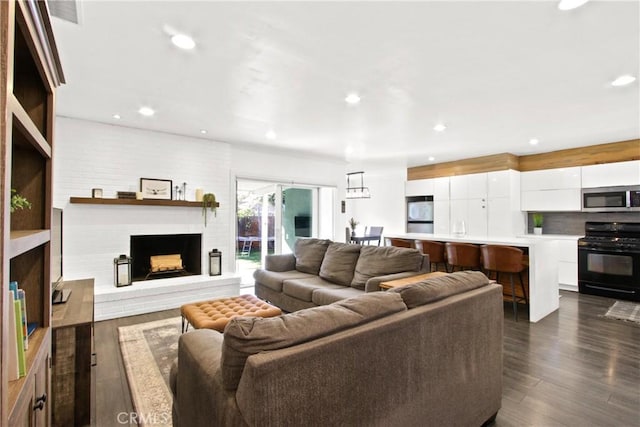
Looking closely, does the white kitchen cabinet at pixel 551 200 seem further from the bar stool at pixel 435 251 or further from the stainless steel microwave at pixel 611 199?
the bar stool at pixel 435 251

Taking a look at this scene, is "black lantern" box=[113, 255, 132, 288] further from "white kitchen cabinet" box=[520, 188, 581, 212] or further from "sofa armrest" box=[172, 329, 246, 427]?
"white kitchen cabinet" box=[520, 188, 581, 212]

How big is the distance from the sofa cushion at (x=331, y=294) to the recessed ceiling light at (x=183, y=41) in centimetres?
244

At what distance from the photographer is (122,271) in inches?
164

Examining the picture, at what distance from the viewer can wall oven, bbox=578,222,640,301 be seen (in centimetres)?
470

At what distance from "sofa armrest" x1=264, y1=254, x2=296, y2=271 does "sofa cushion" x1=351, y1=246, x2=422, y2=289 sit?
48.0 inches

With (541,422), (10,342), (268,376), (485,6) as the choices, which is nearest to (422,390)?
(268,376)

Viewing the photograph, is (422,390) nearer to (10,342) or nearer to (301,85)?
(10,342)

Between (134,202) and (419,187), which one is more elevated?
(419,187)

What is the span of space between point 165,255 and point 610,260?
6.74m

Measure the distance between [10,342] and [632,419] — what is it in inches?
124

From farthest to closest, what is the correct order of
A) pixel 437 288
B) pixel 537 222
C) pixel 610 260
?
pixel 537 222
pixel 610 260
pixel 437 288

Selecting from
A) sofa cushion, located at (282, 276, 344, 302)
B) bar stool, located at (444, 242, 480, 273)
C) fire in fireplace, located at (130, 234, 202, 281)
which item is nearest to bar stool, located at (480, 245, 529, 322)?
bar stool, located at (444, 242, 480, 273)

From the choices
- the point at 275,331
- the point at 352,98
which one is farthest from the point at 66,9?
the point at 352,98

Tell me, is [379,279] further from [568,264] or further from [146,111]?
[568,264]
